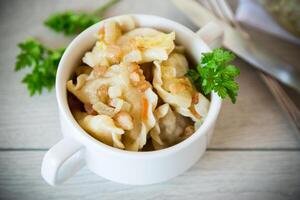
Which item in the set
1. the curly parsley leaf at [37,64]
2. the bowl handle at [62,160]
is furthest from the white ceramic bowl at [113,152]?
the curly parsley leaf at [37,64]

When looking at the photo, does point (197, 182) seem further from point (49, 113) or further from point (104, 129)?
point (49, 113)

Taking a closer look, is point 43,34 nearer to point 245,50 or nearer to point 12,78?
point 12,78

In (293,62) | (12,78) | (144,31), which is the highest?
(144,31)

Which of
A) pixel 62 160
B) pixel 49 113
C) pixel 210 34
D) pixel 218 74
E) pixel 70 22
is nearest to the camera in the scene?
pixel 62 160

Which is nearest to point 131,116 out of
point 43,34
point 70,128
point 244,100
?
point 70,128

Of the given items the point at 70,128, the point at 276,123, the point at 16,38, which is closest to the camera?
the point at 70,128

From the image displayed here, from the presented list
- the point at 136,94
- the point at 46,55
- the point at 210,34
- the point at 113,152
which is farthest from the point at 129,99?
the point at 46,55
